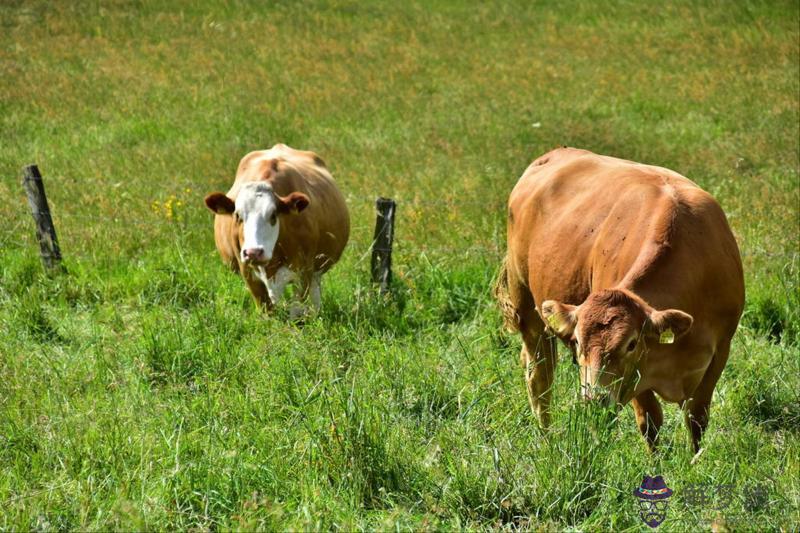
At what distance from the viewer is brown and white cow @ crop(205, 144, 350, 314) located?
6953mm

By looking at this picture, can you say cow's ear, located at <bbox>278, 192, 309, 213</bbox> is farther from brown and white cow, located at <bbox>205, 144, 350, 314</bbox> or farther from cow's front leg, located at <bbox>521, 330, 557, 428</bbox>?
cow's front leg, located at <bbox>521, 330, 557, 428</bbox>

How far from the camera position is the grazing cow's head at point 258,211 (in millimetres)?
6832

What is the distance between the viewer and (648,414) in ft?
15.8

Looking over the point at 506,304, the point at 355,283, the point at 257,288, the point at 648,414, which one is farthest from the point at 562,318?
the point at 355,283

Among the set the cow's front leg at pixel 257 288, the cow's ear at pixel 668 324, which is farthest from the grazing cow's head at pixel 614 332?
the cow's front leg at pixel 257 288

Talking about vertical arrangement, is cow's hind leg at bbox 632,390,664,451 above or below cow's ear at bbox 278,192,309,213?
below

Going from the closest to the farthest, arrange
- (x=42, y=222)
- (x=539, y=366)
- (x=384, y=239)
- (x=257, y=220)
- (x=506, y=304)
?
(x=539, y=366), (x=506, y=304), (x=257, y=220), (x=384, y=239), (x=42, y=222)

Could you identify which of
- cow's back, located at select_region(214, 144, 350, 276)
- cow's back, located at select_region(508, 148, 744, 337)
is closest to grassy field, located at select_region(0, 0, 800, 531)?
cow's back, located at select_region(214, 144, 350, 276)

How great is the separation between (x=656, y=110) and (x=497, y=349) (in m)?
9.90

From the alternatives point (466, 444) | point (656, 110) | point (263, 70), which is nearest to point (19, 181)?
point (263, 70)

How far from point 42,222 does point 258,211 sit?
258 centimetres

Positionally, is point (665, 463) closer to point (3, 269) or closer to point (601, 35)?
point (3, 269)

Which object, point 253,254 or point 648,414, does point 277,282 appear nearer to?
point 253,254

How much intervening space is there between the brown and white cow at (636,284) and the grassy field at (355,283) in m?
0.31
